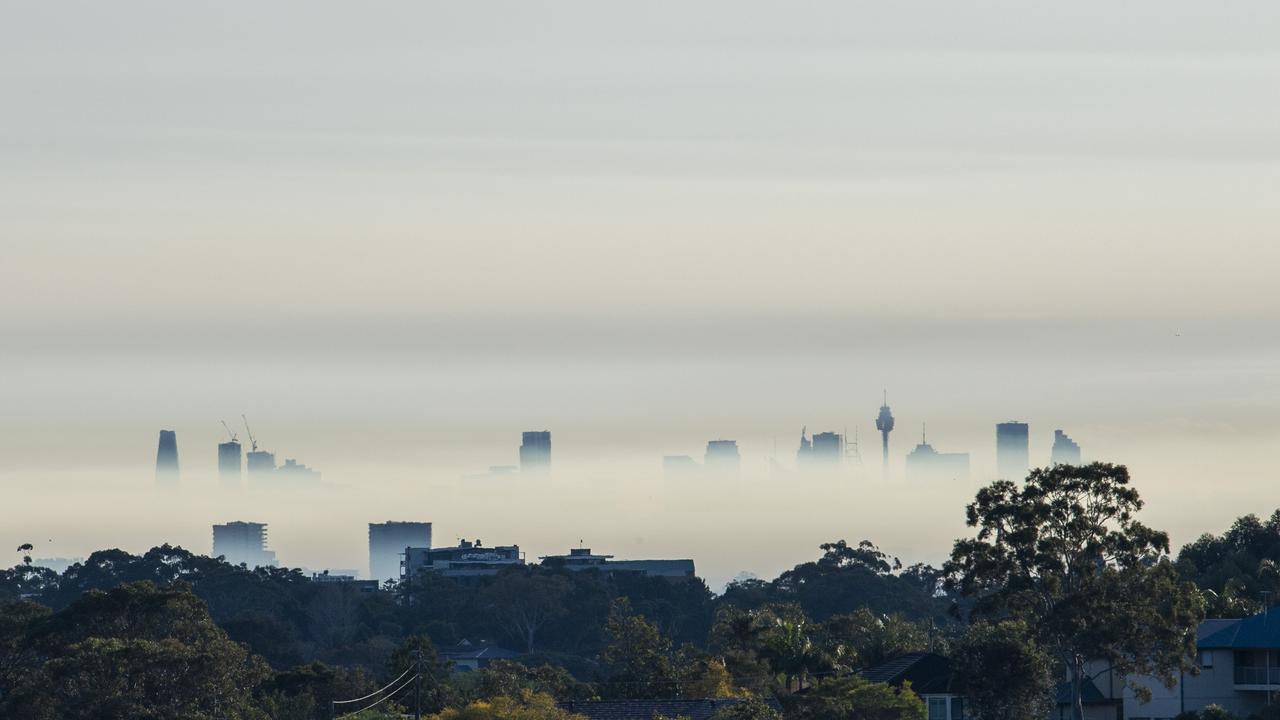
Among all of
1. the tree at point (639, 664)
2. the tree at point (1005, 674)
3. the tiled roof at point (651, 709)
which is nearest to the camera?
the tree at point (1005, 674)

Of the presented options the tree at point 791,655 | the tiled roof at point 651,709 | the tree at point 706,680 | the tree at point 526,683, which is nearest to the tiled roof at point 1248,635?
the tree at point 791,655

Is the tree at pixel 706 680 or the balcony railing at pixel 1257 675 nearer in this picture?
the balcony railing at pixel 1257 675

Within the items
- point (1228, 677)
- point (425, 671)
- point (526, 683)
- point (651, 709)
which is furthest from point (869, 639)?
point (425, 671)

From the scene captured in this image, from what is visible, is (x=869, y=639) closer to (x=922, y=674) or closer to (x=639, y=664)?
(x=639, y=664)

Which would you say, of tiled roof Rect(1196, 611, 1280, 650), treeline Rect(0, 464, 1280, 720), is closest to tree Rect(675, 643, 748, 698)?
treeline Rect(0, 464, 1280, 720)

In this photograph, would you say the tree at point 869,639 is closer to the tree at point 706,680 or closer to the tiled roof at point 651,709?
the tree at point 706,680

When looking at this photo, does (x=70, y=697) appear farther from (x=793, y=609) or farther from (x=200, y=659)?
(x=793, y=609)
